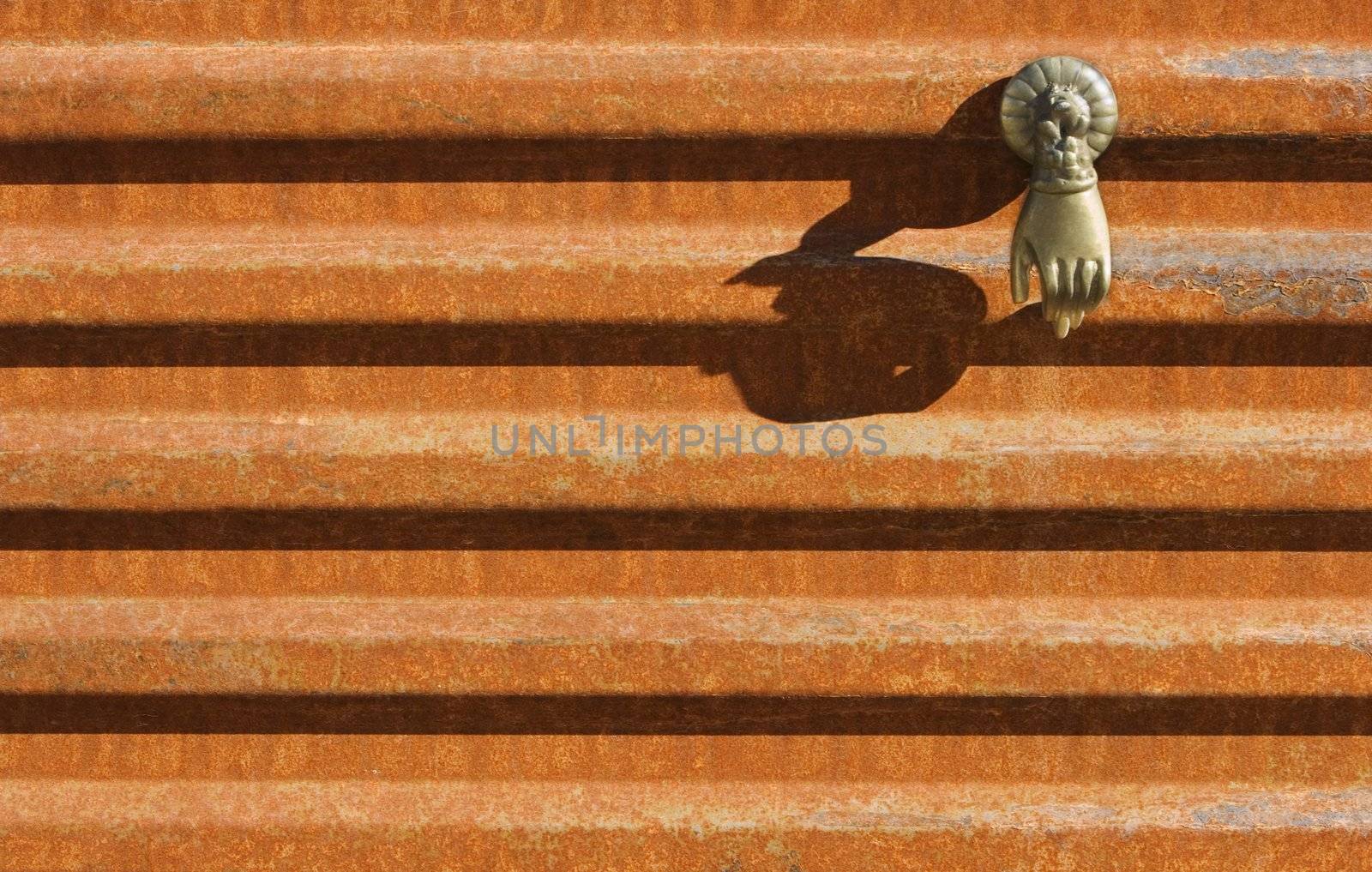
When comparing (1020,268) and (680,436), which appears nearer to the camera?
(1020,268)

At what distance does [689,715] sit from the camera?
3.03m

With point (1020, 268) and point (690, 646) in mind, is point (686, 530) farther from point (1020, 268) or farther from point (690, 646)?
point (1020, 268)

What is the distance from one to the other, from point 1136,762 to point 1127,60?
2378 mm

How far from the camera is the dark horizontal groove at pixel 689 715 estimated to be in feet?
9.79

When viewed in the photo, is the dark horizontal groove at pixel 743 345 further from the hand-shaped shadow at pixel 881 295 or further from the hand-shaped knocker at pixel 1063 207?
the hand-shaped knocker at pixel 1063 207

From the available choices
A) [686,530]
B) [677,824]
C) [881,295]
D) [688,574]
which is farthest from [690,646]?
[881,295]

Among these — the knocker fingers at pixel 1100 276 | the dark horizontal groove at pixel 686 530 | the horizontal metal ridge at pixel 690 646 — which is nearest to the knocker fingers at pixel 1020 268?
the knocker fingers at pixel 1100 276

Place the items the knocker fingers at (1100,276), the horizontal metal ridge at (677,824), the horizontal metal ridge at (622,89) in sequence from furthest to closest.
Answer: the horizontal metal ridge at (677,824)
the horizontal metal ridge at (622,89)
the knocker fingers at (1100,276)

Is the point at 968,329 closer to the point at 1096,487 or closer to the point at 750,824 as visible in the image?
the point at 1096,487

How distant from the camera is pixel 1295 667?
2932 mm

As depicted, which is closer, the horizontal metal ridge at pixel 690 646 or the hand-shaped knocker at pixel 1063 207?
the hand-shaped knocker at pixel 1063 207

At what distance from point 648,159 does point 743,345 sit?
0.71m

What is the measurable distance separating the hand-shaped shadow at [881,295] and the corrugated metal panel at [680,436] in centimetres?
2

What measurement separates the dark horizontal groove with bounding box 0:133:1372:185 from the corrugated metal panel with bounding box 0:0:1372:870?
0.05ft
